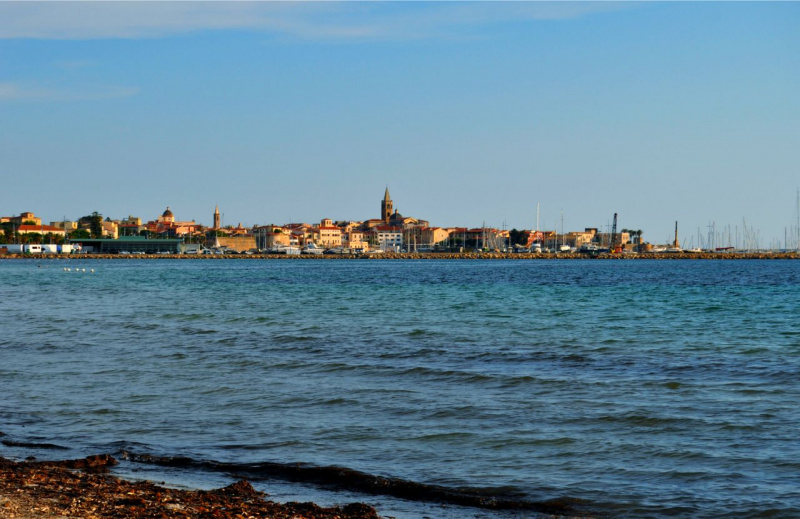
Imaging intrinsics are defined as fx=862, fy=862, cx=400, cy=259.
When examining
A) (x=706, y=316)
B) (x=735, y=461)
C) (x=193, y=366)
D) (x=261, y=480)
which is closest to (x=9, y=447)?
(x=261, y=480)

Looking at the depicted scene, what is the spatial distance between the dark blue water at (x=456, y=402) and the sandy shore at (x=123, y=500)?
20.9 inches

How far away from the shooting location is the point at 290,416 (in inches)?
426

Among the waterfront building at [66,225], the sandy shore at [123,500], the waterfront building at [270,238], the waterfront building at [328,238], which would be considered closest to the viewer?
the sandy shore at [123,500]

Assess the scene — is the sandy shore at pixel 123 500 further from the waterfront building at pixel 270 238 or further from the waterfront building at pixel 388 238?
the waterfront building at pixel 388 238

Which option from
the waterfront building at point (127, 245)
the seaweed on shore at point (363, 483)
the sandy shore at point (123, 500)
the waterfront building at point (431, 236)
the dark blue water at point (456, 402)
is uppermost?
the waterfront building at point (431, 236)

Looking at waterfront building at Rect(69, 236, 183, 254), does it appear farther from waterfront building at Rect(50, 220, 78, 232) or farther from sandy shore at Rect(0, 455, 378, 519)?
sandy shore at Rect(0, 455, 378, 519)

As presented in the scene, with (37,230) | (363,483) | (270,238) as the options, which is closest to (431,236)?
(270,238)

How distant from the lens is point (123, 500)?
6.73 metres

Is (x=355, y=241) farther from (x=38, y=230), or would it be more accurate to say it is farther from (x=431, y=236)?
(x=38, y=230)

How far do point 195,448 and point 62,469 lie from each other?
5.07ft

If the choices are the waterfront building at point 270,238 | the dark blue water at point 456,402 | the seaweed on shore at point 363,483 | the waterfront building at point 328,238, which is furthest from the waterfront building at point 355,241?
the seaweed on shore at point 363,483

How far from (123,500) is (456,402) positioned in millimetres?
5640

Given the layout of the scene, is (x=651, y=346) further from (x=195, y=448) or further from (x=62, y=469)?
(x=62, y=469)

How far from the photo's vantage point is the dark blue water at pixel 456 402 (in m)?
8.10
